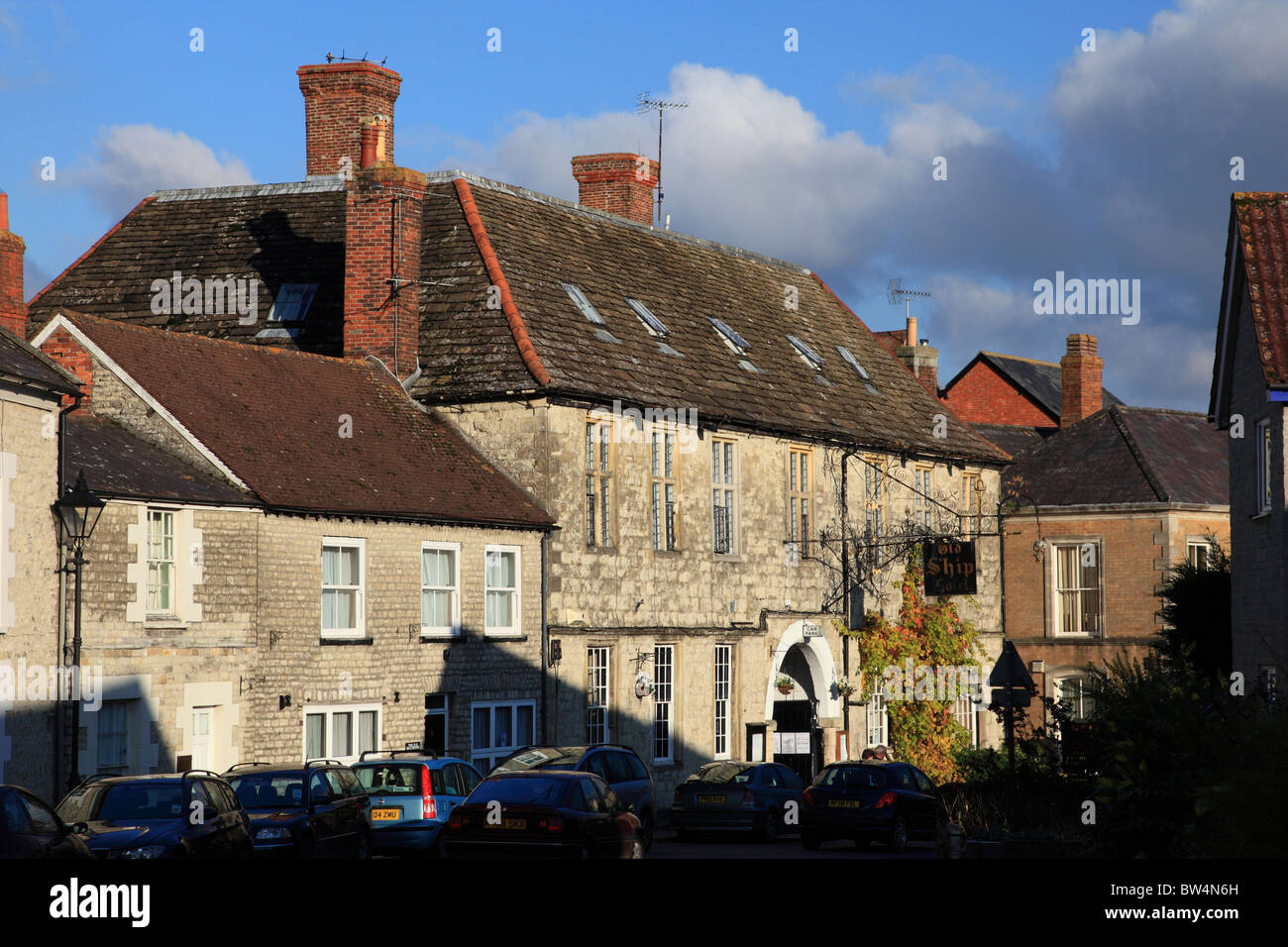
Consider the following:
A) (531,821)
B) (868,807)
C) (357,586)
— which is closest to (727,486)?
(868,807)

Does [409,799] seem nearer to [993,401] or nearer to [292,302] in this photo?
[292,302]

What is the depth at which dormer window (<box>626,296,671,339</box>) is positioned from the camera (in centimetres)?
3791

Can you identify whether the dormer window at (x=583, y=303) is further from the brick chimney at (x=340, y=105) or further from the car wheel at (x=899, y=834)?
the car wheel at (x=899, y=834)

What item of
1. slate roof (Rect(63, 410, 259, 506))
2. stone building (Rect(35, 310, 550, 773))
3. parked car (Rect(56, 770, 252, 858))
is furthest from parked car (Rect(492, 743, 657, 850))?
parked car (Rect(56, 770, 252, 858))

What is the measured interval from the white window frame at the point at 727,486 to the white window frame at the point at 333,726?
10067 millimetres

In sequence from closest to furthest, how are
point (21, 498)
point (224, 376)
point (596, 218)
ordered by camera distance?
point (21, 498)
point (224, 376)
point (596, 218)

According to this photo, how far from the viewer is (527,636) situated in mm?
31406

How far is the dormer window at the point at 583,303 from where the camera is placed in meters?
36.2

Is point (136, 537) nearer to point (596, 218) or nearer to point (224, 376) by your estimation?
point (224, 376)

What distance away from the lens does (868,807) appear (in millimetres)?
29094

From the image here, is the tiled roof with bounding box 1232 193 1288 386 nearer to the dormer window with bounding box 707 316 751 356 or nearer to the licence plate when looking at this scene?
the licence plate
